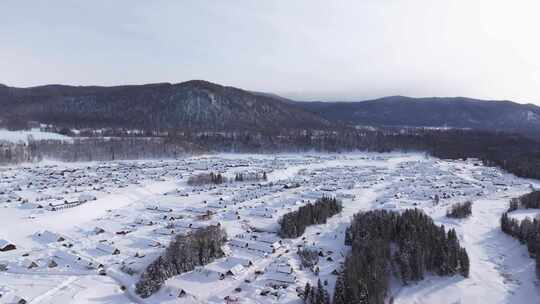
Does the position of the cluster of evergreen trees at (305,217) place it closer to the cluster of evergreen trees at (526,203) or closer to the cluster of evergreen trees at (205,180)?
the cluster of evergreen trees at (526,203)

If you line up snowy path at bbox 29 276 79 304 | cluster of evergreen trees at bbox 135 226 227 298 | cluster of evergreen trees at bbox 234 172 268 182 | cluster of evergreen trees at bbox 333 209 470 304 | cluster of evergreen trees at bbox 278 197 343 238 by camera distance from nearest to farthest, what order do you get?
cluster of evergreen trees at bbox 333 209 470 304, snowy path at bbox 29 276 79 304, cluster of evergreen trees at bbox 135 226 227 298, cluster of evergreen trees at bbox 278 197 343 238, cluster of evergreen trees at bbox 234 172 268 182

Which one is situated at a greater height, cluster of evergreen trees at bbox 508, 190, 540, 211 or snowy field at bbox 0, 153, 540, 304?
cluster of evergreen trees at bbox 508, 190, 540, 211

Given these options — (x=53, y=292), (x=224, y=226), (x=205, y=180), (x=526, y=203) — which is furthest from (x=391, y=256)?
(x=205, y=180)

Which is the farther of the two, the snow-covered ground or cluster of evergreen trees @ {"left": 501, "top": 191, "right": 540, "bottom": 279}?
the snow-covered ground

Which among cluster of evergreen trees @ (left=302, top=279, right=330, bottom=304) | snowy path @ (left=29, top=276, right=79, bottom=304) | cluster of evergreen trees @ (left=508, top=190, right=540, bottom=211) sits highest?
cluster of evergreen trees @ (left=508, top=190, right=540, bottom=211)

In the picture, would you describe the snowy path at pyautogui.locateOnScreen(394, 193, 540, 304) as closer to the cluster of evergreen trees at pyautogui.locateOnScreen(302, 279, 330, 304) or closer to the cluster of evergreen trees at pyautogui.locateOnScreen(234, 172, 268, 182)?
the cluster of evergreen trees at pyautogui.locateOnScreen(302, 279, 330, 304)

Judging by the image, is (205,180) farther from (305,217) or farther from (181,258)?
(181,258)

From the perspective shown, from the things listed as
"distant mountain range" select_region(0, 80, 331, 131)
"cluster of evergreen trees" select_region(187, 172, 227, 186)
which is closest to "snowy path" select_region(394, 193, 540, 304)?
"cluster of evergreen trees" select_region(187, 172, 227, 186)
